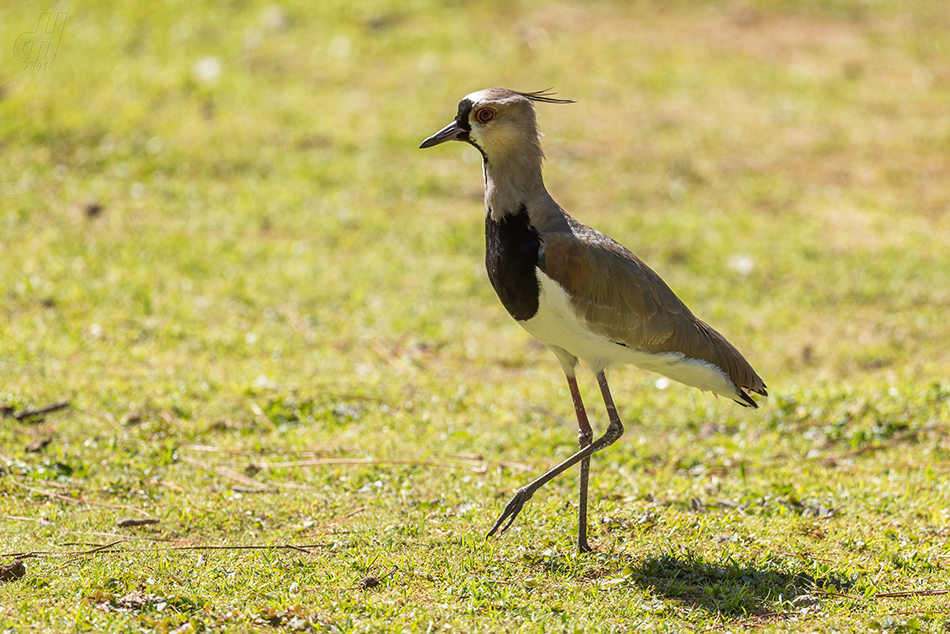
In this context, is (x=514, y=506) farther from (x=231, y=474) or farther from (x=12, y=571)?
(x=12, y=571)

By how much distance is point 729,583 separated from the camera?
4.52 metres

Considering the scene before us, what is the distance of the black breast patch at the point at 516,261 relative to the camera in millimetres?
4645

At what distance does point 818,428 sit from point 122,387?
4.70m

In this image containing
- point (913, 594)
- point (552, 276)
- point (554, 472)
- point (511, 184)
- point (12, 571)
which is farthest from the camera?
point (554, 472)

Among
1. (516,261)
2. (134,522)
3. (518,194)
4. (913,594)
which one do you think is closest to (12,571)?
(134,522)

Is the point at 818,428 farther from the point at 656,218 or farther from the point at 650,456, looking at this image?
the point at 656,218

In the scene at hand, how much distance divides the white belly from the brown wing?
0.11 feet

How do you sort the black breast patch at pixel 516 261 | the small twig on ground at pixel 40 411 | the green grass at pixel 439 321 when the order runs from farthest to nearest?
1. the small twig on ground at pixel 40 411
2. the black breast patch at pixel 516 261
3. the green grass at pixel 439 321

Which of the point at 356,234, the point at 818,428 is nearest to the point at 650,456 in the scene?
the point at 818,428

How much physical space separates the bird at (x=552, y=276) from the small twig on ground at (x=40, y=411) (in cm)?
311

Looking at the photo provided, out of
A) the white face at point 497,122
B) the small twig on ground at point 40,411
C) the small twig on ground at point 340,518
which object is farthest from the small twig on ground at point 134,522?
the white face at point 497,122

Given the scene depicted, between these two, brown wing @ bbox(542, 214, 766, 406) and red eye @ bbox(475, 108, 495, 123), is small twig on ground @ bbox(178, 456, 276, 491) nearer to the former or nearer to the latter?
brown wing @ bbox(542, 214, 766, 406)

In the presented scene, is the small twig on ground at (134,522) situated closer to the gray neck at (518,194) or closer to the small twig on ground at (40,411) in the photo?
the small twig on ground at (40,411)

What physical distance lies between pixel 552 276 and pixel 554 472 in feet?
3.21
